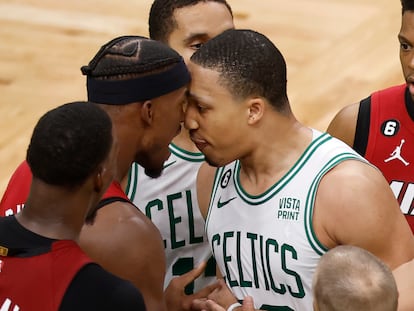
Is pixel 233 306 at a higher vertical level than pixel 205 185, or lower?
lower

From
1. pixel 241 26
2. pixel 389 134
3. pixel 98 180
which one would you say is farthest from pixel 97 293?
pixel 241 26

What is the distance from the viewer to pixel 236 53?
2.67m

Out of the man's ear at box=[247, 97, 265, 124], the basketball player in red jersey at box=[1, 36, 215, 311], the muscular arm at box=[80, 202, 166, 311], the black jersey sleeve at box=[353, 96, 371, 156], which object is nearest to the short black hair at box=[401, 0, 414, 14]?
the black jersey sleeve at box=[353, 96, 371, 156]

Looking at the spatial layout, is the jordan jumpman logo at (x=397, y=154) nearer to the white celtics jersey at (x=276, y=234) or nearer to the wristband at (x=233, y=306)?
the white celtics jersey at (x=276, y=234)

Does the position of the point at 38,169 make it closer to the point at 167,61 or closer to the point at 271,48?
the point at 167,61

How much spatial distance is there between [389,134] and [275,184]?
0.70 m

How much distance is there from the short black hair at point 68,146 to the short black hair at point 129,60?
0.38m

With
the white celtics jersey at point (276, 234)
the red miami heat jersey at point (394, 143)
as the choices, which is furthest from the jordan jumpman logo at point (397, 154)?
the white celtics jersey at point (276, 234)

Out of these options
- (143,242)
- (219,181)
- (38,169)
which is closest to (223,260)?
(219,181)

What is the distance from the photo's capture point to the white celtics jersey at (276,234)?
2621 mm

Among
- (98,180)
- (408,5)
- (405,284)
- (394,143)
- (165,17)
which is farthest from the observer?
(394,143)

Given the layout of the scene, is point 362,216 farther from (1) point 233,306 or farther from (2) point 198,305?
(2) point 198,305

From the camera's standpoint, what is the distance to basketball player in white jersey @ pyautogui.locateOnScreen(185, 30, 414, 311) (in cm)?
255

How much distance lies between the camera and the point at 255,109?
2.68 meters
